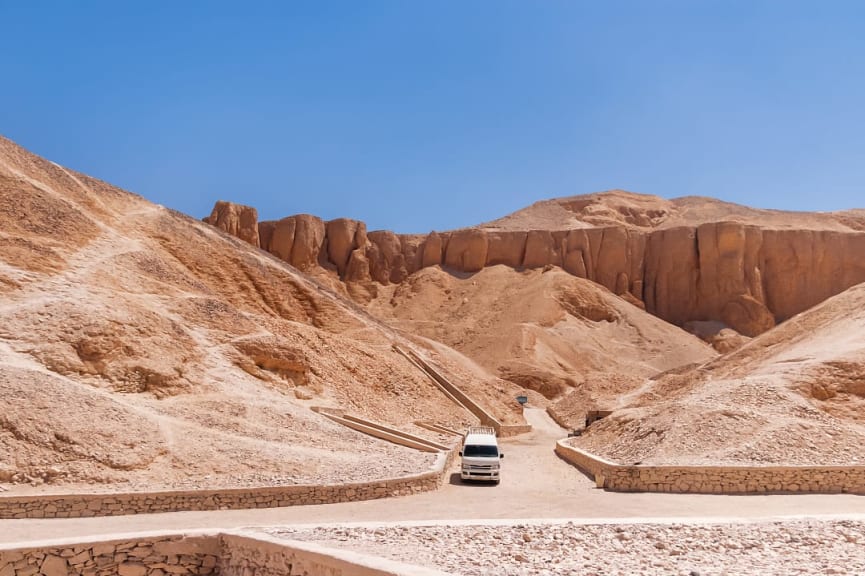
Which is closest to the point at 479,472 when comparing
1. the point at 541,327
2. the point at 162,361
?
the point at 162,361

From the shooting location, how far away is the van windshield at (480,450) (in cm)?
1814

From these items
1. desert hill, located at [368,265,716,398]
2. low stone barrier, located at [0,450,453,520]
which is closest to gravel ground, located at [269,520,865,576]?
low stone barrier, located at [0,450,453,520]

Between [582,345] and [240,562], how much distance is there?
48.8m

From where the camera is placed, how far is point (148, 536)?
27.2 ft

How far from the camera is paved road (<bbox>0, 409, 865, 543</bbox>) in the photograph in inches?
460

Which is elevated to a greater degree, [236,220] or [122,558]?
[236,220]

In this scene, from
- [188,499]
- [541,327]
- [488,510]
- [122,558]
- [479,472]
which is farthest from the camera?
[541,327]

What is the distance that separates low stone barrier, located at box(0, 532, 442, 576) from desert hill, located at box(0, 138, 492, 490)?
19.6ft

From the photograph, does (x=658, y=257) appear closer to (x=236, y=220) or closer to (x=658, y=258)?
(x=658, y=258)

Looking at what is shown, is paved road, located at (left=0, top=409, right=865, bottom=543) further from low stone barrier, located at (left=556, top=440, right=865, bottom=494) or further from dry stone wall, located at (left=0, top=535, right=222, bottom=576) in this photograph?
dry stone wall, located at (left=0, top=535, right=222, bottom=576)

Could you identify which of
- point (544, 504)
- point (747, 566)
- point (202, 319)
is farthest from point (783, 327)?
point (747, 566)

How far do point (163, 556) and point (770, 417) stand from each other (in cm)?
1551

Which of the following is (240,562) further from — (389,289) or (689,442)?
(389,289)

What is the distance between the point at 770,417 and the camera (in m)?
18.2
